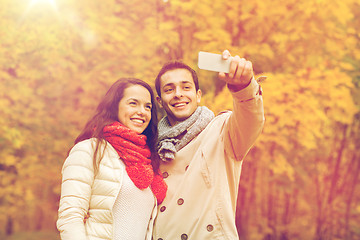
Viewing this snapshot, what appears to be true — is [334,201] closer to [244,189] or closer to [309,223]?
[309,223]

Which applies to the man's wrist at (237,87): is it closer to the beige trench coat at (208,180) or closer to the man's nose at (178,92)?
the beige trench coat at (208,180)

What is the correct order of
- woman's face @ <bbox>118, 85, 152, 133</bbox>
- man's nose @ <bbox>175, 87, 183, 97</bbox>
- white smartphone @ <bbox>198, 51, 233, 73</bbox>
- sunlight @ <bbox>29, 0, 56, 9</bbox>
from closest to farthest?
white smartphone @ <bbox>198, 51, 233, 73</bbox>, woman's face @ <bbox>118, 85, 152, 133</bbox>, man's nose @ <bbox>175, 87, 183, 97</bbox>, sunlight @ <bbox>29, 0, 56, 9</bbox>

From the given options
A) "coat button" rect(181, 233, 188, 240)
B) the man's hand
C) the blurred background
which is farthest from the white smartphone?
the blurred background

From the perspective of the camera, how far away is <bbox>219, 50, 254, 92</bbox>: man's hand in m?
1.76

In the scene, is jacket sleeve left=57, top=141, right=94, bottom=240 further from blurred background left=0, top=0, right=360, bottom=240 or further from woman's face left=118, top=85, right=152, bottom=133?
blurred background left=0, top=0, right=360, bottom=240

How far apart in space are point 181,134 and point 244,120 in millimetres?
634

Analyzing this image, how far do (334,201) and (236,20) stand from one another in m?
3.85

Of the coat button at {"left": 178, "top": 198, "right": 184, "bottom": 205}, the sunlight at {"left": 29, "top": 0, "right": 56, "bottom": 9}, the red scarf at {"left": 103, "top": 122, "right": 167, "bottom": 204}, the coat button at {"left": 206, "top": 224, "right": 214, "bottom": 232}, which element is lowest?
the coat button at {"left": 206, "top": 224, "right": 214, "bottom": 232}

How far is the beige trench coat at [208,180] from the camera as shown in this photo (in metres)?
2.16

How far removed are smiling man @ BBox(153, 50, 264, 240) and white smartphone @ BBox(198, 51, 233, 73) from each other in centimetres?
15

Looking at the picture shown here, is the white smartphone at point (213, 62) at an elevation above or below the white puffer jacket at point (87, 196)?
above

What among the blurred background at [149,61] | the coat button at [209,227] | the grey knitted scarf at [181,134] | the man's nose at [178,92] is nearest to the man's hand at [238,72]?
the grey knitted scarf at [181,134]

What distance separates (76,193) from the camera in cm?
194

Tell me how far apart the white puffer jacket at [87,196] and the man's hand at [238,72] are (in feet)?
2.86
